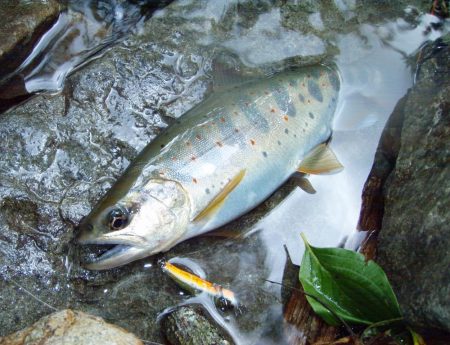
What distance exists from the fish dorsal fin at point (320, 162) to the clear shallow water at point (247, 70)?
0.09m

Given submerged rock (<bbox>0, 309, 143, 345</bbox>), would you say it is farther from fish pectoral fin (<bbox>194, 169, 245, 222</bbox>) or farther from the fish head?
fish pectoral fin (<bbox>194, 169, 245, 222</bbox>)

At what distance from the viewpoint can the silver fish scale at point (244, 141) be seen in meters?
3.54

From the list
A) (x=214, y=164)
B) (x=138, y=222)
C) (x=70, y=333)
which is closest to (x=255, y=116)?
(x=214, y=164)

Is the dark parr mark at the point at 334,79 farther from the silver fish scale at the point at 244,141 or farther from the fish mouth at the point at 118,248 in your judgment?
the fish mouth at the point at 118,248

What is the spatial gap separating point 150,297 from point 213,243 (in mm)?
501

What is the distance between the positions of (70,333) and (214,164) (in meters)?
1.24

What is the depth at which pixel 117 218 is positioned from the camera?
3.29 metres

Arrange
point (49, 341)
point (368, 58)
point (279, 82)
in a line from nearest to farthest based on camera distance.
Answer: point (49, 341) < point (279, 82) < point (368, 58)

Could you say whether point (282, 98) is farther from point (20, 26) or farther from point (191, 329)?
point (20, 26)

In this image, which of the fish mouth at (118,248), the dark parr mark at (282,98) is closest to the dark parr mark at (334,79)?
the dark parr mark at (282,98)

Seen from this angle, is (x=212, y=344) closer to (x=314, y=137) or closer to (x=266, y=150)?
(x=266, y=150)

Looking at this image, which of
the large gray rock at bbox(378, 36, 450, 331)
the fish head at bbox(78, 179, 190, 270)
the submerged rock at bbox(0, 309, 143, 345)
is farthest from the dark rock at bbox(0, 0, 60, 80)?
the large gray rock at bbox(378, 36, 450, 331)

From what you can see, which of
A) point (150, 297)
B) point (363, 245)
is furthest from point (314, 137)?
point (150, 297)

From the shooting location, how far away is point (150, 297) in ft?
11.8
